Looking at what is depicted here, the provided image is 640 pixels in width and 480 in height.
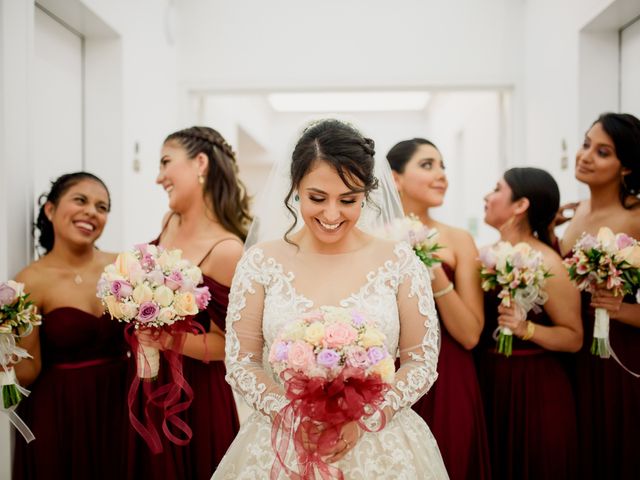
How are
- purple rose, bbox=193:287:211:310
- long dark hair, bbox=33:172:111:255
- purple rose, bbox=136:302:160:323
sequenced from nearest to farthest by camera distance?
purple rose, bbox=136:302:160:323, purple rose, bbox=193:287:211:310, long dark hair, bbox=33:172:111:255

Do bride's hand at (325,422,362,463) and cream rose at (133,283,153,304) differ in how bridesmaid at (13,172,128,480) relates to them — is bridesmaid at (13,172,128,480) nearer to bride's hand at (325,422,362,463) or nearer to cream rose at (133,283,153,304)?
cream rose at (133,283,153,304)

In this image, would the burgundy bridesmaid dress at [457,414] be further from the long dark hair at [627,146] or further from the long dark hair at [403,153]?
the long dark hair at [627,146]

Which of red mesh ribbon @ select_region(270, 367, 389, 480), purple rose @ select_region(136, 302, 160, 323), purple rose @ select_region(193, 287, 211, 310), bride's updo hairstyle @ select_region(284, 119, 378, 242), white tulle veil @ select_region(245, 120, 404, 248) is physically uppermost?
bride's updo hairstyle @ select_region(284, 119, 378, 242)

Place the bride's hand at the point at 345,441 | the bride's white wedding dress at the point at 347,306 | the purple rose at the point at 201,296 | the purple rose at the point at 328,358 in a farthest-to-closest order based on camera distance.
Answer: the purple rose at the point at 201,296 → the bride's white wedding dress at the point at 347,306 → the bride's hand at the point at 345,441 → the purple rose at the point at 328,358

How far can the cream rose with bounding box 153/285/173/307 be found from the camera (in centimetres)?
217

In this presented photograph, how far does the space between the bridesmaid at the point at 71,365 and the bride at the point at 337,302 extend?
3.19 feet

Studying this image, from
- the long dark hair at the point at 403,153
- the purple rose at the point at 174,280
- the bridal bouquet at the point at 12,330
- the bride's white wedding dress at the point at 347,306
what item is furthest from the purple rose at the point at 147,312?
the long dark hair at the point at 403,153

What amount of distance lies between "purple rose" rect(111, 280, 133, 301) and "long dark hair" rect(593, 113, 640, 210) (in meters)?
2.41

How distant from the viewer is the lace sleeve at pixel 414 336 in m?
1.88

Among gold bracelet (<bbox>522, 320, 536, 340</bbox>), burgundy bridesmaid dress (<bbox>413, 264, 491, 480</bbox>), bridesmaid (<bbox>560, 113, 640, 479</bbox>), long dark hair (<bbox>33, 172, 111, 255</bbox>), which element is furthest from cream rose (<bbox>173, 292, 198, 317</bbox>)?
bridesmaid (<bbox>560, 113, 640, 479</bbox>)

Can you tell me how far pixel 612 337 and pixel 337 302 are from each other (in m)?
1.58

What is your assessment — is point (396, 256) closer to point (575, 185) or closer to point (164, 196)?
point (575, 185)

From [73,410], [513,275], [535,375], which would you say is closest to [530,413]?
[535,375]

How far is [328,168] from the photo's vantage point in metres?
1.96
